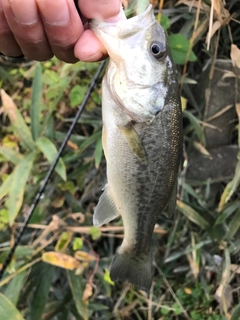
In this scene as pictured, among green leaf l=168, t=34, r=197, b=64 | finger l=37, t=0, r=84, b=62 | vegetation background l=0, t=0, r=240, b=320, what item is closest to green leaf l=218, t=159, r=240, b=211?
vegetation background l=0, t=0, r=240, b=320

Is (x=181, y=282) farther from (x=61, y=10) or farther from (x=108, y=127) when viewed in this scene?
(x=61, y=10)

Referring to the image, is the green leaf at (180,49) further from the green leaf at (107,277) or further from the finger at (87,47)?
the green leaf at (107,277)

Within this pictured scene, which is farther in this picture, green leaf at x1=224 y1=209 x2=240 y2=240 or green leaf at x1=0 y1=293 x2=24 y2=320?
green leaf at x1=224 y1=209 x2=240 y2=240

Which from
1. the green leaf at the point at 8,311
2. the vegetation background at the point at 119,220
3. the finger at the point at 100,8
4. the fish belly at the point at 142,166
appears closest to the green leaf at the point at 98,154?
the vegetation background at the point at 119,220

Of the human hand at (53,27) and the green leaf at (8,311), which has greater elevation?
the human hand at (53,27)

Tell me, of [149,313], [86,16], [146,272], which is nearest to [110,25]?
[86,16]

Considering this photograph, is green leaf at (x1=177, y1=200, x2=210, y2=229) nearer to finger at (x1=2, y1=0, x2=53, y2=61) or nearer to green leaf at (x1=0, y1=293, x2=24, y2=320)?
green leaf at (x1=0, y1=293, x2=24, y2=320)

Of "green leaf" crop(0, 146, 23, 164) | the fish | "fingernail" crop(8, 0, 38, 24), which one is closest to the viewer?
"fingernail" crop(8, 0, 38, 24)
